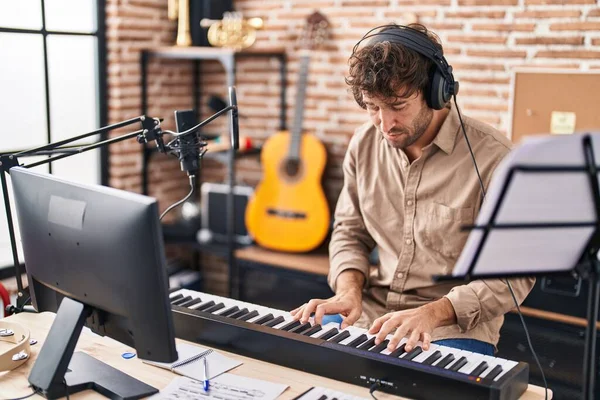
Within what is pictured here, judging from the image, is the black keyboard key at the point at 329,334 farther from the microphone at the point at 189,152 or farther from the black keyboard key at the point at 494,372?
the microphone at the point at 189,152

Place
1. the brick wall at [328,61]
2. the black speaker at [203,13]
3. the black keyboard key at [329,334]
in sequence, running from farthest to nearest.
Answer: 1. the black speaker at [203,13]
2. the brick wall at [328,61]
3. the black keyboard key at [329,334]

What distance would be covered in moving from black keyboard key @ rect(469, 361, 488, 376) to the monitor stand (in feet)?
2.20

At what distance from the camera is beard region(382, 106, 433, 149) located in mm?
1994

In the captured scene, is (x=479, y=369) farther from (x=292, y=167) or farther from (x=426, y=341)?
(x=292, y=167)

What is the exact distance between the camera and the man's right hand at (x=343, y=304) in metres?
1.86

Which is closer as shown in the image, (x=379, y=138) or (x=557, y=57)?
(x=379, y=138)

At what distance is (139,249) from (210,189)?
99.6 inches

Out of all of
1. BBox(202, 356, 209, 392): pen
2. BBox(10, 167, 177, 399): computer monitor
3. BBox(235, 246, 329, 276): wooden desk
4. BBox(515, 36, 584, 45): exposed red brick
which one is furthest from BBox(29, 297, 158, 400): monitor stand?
BBox(515, 36, 584, 45): exposed red brick

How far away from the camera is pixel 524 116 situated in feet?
10.5

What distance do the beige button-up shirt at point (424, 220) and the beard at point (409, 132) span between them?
9cm

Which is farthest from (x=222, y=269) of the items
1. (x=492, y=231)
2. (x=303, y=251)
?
(x=492, y=231)

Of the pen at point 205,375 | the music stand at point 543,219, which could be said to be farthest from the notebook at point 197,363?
the music stand at point 543,219

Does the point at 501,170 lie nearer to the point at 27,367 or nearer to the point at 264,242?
the point at 27,367

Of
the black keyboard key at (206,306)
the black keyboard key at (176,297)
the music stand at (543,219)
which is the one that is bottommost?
the black keyboard key at (206,306)
